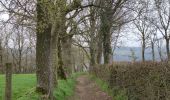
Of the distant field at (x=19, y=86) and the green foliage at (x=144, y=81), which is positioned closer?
the green foliage at (x=144, y=81)

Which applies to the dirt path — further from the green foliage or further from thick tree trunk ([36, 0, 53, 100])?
thick tree trunk ([36, 0, 53, 100])

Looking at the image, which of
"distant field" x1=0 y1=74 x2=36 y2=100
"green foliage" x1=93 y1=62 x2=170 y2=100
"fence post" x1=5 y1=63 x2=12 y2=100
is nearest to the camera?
"fence post" x1=5 y1=63 x2=12 y2=100

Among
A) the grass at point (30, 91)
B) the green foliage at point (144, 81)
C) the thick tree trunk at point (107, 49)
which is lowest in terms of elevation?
the grass at point (30, 91)

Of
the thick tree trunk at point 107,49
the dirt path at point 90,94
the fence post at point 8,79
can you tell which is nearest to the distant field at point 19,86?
the dirt path at point 90,94

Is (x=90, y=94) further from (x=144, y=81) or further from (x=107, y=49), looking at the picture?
(x=107, y=49)

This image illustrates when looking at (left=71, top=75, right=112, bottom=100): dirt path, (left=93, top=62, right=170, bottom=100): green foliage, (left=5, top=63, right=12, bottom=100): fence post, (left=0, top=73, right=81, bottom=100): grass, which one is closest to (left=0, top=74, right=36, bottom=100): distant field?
(left=0, top=73, right=81, bottom=100): grass

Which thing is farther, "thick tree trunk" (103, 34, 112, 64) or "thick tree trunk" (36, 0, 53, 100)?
"thick tree trunk" (103, 34, 112, 64)

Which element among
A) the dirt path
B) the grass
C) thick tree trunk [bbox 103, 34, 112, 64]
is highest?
thick tree trunk [bbox 103, 34, 112, 64]

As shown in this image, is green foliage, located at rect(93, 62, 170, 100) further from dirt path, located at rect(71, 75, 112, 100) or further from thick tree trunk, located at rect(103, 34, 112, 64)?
thick tree trunk, located at rect(103, 34, 112, 64)

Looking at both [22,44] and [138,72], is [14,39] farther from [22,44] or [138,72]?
[138,72]

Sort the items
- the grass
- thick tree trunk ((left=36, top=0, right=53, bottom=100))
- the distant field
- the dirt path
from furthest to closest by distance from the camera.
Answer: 1. the dirt path
2. the distant field
3. thick tree trunk ((left=36, top=0, right=53, bottom=100))
4. the grass

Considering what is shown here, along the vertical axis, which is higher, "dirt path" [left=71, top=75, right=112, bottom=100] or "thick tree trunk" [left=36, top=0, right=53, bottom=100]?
"thick tree trunk" [left=36, top=0, right=53, bottom=100]

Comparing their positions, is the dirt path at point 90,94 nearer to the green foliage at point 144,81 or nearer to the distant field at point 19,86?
the green foliage at point 144,81

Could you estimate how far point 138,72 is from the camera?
14805 millimetres
